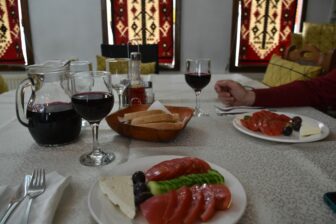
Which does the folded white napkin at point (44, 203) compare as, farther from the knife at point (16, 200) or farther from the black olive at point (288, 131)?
the black olive at point (288, 131)

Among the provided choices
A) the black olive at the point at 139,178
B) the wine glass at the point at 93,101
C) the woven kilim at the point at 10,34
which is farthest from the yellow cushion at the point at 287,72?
the woven kilim at the point at 10,34

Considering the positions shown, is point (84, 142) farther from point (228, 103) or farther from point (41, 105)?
point (228, 103)

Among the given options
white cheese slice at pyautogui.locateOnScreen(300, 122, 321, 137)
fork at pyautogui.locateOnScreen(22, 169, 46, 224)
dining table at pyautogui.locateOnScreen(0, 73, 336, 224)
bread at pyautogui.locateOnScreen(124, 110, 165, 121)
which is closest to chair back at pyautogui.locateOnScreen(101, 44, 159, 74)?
dining table at pyautogui.locateOnScreen(0, 73, 336, 224)

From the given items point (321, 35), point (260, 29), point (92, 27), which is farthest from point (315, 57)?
point (92, 27)

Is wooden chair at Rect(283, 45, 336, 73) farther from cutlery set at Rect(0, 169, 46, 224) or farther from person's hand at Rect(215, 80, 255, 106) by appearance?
cutlery set at Rect(0, 169, 46, 224)

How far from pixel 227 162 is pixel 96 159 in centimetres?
31

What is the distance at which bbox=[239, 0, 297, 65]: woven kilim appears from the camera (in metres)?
3.09

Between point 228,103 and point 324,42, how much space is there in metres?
2.12

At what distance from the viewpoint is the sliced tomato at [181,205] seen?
0.46m

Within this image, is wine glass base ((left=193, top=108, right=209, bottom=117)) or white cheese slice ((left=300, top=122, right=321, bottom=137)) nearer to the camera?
white cheese slice ((left=300, top=122, right=321, bottom=137))

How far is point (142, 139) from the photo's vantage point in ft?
2.76

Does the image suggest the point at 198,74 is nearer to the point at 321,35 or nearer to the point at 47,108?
the point at 47,108

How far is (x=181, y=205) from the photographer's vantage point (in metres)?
0.47

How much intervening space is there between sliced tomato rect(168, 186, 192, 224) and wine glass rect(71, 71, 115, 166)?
0.28 metres
